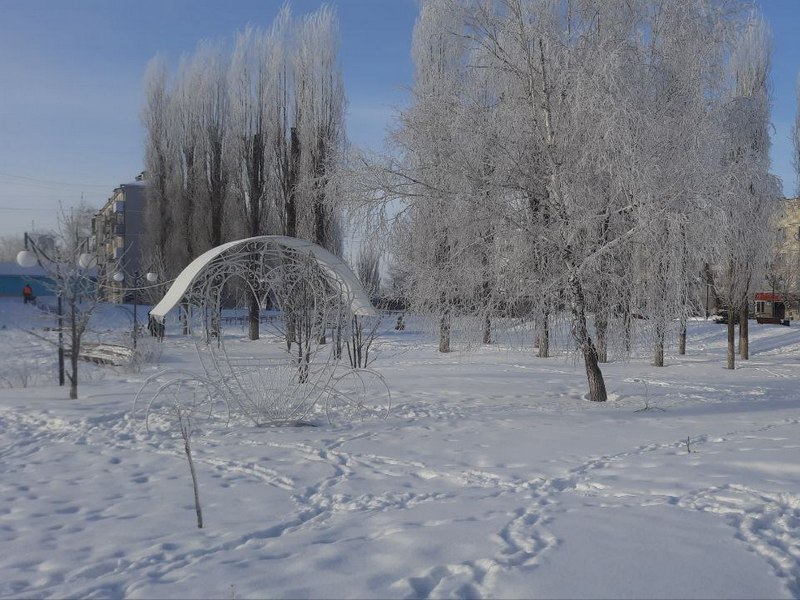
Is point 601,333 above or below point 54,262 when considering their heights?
below

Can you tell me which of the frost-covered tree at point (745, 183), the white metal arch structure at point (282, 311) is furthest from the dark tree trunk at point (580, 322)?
the white metal arch structure at point (282, 311)

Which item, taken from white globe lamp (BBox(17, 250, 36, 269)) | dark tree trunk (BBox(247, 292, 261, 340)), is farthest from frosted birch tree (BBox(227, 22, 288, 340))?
white globe lamp (BBox(17, 250, 36, 269))

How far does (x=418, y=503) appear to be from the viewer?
200 inches

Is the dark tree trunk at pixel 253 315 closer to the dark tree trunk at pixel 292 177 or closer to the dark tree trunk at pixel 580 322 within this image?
the dark tree trunk at pixel 292 177

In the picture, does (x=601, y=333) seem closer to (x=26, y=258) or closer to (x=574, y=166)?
(x=574, y=166)

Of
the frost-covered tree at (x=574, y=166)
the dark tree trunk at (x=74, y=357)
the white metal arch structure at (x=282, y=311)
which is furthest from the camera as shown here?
the dark tree trunk at (x=74, y=357)

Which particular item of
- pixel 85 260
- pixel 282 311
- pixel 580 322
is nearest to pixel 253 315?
pixel 85 260

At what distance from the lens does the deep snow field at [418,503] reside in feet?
11.7

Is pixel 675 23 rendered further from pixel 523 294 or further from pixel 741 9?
pixel 523 294

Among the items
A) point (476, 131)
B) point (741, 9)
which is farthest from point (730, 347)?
point (476, 131)

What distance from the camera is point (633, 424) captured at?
27.6 feet

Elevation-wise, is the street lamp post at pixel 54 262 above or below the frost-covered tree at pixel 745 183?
below

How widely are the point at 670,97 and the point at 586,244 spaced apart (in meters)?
2.64

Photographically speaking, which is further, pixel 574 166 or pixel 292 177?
pixel 292 177
